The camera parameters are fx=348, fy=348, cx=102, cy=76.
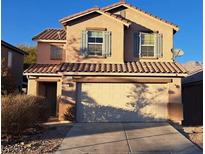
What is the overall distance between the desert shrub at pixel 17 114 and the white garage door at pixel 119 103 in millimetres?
4263

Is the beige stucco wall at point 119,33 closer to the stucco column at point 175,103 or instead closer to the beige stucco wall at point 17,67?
the stucco column at point 175,103

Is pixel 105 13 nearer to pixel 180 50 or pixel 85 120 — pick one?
pixel 180 50

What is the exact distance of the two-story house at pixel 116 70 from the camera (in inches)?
702

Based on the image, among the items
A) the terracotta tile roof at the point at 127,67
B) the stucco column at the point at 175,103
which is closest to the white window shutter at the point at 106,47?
the terracotta tile roof at the point at 127,67

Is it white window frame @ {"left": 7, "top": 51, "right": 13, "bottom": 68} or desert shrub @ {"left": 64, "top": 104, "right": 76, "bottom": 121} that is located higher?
white window frame @ {"left": 7, "top": 51, "right": 13, "bottom": 68}

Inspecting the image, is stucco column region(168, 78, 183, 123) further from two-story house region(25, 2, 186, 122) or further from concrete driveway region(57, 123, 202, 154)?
concrete driveway region(57, 123, 202, 154)

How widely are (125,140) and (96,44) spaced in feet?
27.2

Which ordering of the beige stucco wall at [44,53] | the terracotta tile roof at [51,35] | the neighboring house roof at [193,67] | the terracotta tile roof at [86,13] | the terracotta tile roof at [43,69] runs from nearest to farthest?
the terracotta tile roof at [86,13]
the terracotta tile roof at [43,69]
the beige stucco wall at [44,53]
the terracotta tile roof at [51,35]
the neighboring house roof at [193,67]

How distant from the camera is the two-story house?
58.5 feet

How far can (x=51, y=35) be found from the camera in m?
23.3

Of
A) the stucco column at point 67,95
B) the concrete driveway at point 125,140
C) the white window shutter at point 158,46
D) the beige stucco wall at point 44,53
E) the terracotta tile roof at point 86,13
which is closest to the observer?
the concrete driveway at point 125,140

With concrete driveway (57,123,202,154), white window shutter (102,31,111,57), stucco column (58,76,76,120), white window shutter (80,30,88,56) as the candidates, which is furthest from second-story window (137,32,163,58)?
concrete driveway (57,123,202,154)

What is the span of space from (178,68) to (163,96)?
5.70 feet

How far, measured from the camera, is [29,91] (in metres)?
20.7
